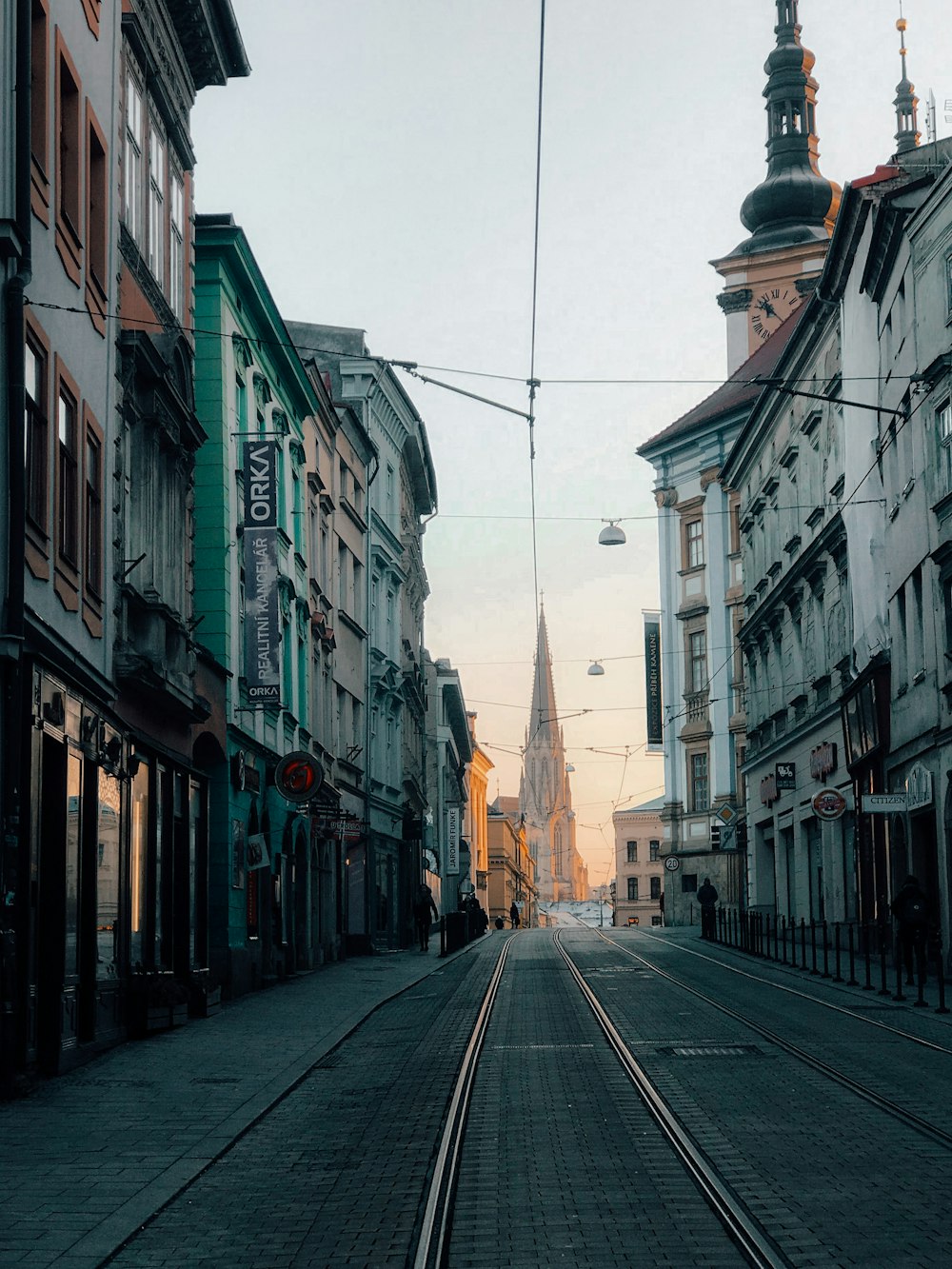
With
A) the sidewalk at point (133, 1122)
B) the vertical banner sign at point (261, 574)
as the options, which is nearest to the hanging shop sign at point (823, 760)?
the vertical banner sign at point (261, 574)

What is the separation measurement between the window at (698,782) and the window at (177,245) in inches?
1856

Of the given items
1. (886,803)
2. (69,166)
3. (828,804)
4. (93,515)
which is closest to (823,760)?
(828,804)

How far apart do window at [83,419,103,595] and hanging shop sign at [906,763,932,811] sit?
14.5m

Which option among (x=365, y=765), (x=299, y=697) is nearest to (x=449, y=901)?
(x=365, y=765)

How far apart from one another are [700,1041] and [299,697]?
19426 mm

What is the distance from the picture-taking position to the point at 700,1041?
18.1 meters

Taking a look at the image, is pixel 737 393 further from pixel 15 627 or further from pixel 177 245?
pixel 15 627

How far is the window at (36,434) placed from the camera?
52.2 ft

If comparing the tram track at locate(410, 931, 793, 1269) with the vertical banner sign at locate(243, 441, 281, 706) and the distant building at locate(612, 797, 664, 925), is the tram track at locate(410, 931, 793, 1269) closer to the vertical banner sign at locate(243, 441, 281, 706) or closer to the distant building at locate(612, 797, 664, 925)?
the vertical banner sign at locate(243, 441, 281, 706)

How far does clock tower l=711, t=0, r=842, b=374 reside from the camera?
236 ft

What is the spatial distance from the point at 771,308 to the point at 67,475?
2284 inches

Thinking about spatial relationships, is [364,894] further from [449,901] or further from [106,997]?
[449,901]

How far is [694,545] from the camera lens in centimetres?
7056

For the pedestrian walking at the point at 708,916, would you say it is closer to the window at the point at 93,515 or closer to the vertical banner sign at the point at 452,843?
the vertical banner sign at the point at 452,843
